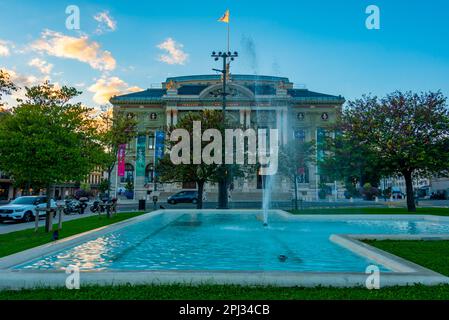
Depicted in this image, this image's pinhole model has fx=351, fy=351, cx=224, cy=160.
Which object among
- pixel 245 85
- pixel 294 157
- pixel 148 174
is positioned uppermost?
pixel 245 85

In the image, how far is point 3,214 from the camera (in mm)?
19906

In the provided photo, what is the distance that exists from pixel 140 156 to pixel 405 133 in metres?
41.8

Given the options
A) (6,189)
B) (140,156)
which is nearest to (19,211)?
(140,156)

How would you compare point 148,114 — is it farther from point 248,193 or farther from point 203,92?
point 248,193

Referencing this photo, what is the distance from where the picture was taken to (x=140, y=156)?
56.7 meters

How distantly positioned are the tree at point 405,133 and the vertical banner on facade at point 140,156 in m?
38.2

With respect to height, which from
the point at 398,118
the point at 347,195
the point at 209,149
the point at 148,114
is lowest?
the point at 347,195

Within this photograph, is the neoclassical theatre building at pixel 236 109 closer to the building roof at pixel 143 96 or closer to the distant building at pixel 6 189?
the building roof at pixel 143 96

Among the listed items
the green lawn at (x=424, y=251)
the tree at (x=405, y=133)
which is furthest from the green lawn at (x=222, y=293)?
the tree at (x=405, y=133)

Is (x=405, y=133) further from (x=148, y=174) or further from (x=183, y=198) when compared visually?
(x=148, y=174)

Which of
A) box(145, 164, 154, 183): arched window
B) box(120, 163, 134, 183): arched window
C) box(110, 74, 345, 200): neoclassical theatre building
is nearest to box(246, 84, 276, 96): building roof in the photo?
box(110, 74, 345, 200): neoclassical theatre building

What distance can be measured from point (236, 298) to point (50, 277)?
3.19m

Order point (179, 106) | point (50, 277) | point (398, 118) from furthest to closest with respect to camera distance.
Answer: point (179, 106), point (398, 118), point (50, 277)

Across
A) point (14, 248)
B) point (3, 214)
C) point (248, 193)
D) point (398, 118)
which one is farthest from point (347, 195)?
point (14, 248)
